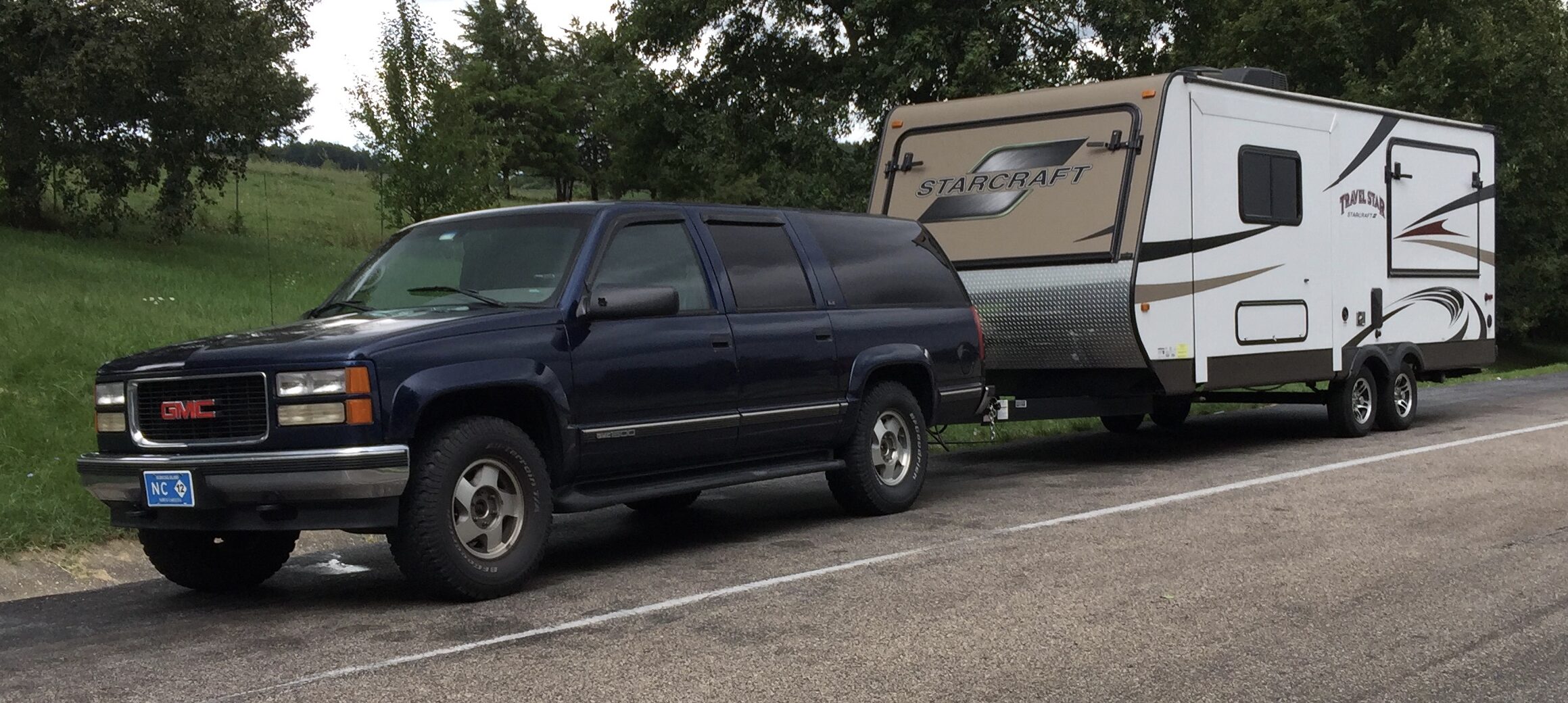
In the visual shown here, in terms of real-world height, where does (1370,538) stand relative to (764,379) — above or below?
below

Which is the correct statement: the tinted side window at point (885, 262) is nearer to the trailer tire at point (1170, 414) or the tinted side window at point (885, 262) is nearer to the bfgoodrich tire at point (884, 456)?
the bfgoodrich tire at point (884, 456)

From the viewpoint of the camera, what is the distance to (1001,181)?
11.8 m

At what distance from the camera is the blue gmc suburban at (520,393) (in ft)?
20.9

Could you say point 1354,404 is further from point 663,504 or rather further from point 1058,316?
point 663,504

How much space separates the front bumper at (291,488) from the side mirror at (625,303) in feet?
4.35

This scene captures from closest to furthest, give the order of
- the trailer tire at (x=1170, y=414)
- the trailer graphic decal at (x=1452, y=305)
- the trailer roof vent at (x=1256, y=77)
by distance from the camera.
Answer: the trailer roof vent at (x=1256, y=77)
the trailer graphic decal at (x=1452, y=305)
the trailer tire at (x=1170, y=414)

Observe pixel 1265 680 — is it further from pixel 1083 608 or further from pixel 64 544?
pixel 64 544

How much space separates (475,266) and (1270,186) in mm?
7331

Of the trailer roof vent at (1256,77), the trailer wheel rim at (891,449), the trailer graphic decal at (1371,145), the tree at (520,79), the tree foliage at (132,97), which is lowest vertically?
the trailer wheel rim at (891,449)

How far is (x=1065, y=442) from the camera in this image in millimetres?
13961

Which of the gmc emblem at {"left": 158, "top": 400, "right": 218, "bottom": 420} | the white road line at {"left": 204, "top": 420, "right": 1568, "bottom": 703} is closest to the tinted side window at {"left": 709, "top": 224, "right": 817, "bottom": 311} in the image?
the white road line at {"left": 204, "top": 420, "right": 1568, "bottom": 703}

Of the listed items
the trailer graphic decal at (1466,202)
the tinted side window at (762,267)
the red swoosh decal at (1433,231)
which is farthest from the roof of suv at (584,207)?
the trailer graphic decal at (1466,202)

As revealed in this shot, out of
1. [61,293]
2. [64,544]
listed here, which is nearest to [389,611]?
[64,544]

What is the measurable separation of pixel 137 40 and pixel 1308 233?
21.3 metres
